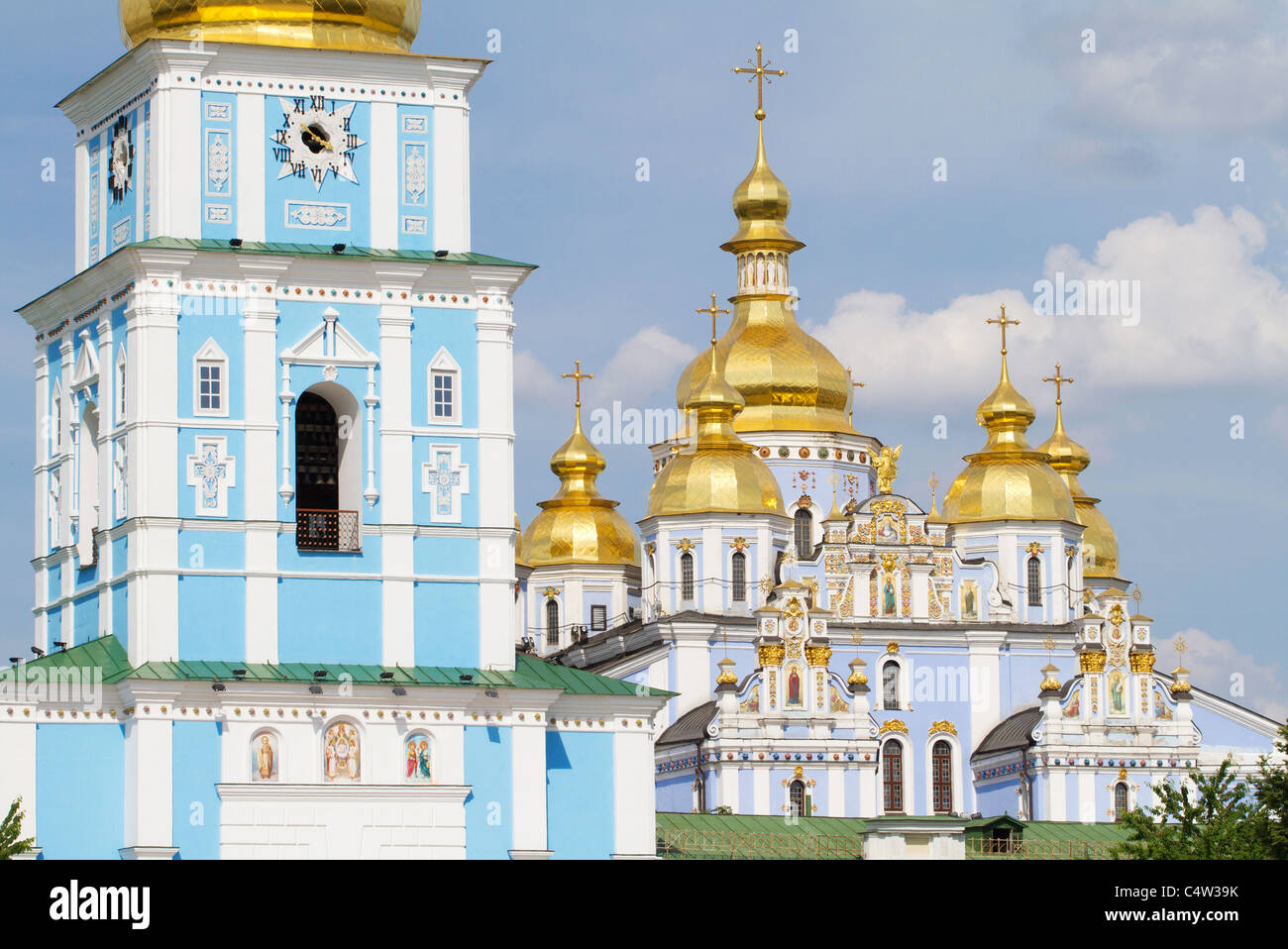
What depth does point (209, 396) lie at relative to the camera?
3262cm

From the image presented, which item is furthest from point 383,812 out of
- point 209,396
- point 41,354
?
→ point 41,354

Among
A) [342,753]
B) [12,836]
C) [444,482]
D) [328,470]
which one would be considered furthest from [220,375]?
[12,836]

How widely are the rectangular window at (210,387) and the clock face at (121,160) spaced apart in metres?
2.47

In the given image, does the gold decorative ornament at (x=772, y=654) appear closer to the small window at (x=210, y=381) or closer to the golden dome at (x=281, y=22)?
the golden dome at (x=281, y=22)

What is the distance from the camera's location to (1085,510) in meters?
70.8

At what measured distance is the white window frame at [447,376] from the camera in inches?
1313

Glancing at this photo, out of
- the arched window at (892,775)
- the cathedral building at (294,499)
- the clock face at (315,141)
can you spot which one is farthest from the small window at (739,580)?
the clock face at (315,141)

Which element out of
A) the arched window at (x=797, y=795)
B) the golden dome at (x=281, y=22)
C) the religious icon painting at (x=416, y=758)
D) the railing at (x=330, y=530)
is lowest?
the religious icon painting at (x=416, y=758)

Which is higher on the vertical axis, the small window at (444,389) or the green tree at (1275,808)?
the small window at (444,389)

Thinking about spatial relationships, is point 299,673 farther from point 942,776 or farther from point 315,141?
point 942,776

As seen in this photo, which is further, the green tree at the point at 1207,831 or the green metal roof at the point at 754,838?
the green metal roof at the point at 754,838

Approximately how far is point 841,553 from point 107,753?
3040 cm
